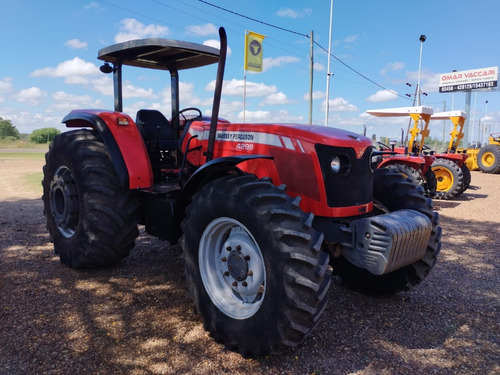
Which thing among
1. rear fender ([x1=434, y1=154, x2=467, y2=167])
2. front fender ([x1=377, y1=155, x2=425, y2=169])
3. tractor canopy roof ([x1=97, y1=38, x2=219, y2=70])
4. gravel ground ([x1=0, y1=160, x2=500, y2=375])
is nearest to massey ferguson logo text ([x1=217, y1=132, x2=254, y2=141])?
tractor canopy roof ([x1=97, y1=38, x2=219, y2=70])

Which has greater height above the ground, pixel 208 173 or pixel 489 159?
pixel 208 173

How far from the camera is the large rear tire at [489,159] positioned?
1803cm

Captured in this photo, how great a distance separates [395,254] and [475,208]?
8216 millimetres

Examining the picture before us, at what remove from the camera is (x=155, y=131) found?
4.58 metres

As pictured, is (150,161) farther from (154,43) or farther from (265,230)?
(265,230)

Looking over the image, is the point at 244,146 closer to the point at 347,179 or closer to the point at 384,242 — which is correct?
the point at 347,179

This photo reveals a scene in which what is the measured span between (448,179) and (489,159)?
9.77m

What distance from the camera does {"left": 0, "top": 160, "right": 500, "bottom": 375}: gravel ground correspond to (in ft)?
8.64

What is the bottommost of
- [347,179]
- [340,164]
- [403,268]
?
[403,268]

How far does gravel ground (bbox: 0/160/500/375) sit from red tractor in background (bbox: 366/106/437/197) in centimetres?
410

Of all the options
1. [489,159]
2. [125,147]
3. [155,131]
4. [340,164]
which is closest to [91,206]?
[125,147]

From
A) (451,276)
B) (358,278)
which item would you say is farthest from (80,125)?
(451,276)

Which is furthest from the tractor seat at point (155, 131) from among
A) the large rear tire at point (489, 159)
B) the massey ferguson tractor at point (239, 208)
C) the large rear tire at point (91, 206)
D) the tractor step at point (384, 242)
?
the large rear tire at point (489, 159)

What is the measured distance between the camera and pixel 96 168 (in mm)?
4027
